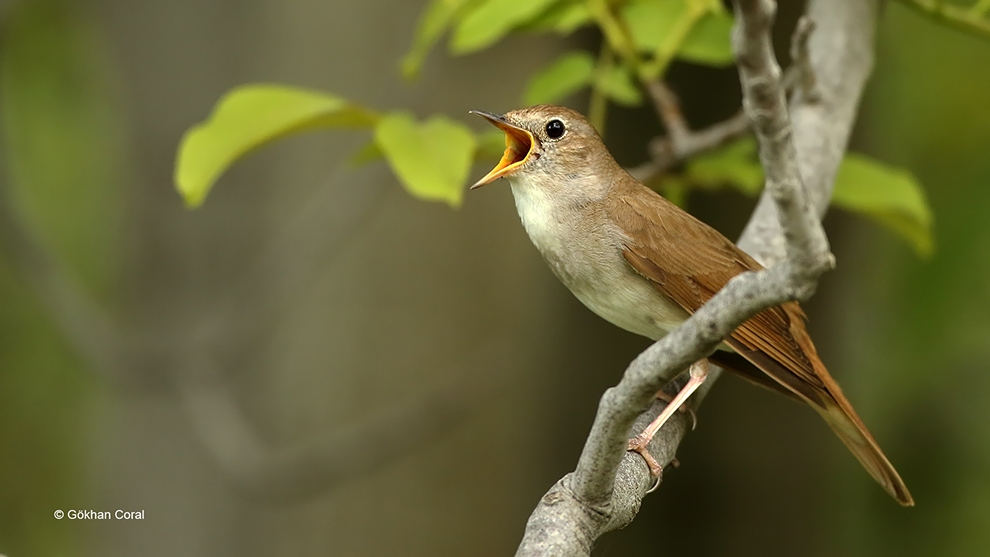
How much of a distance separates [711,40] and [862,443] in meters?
1.45

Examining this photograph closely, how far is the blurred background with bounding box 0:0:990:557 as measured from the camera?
462 centimetres

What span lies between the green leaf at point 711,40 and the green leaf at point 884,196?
59cm

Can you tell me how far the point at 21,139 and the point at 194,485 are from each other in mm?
4220

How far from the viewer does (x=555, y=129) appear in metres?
3.43

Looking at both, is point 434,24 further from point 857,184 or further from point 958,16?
point 958,16

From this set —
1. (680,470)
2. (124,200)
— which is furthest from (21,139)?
(680,470)

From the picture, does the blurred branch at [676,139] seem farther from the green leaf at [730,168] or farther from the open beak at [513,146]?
the open beak at [513,146]

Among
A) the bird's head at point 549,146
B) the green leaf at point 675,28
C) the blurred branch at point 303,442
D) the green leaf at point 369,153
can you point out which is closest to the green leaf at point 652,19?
the green leaf at point 675,28

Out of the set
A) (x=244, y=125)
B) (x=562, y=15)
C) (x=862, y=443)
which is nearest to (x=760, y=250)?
(x=862, y=443)

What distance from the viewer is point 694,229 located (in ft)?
10.6

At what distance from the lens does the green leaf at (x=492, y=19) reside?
3.12 meters

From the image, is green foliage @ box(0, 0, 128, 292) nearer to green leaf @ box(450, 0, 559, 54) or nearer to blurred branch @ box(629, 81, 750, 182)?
green leaf @ box(450, 0, 559, 54)

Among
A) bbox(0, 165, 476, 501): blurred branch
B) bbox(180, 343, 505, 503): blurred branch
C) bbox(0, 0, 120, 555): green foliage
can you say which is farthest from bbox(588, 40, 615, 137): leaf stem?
bbox(0, 0, 120, 555): green foliage

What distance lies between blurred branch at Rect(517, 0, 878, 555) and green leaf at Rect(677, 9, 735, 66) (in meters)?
0.31
